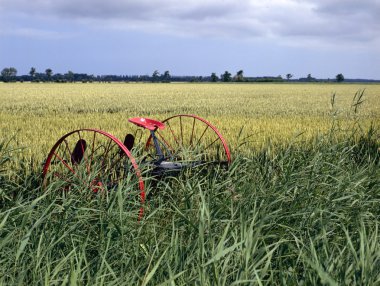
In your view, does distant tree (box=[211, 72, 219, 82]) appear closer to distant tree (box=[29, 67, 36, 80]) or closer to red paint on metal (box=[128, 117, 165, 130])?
distant tree (box=[29, 67, 36, 80])

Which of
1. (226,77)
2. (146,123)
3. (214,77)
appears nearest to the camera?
(146,123)

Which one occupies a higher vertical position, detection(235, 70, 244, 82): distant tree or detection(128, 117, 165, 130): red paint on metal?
detection(128, 117, 165, 130): red paint on metal

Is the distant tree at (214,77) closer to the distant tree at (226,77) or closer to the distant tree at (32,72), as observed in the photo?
the distant tree at (226,77)

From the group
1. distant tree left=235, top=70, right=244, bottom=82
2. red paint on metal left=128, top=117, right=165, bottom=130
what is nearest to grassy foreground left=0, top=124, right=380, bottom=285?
red paint on metal left=128, top=117, right=165, bottom=130

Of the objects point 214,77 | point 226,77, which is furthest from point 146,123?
point 214,77

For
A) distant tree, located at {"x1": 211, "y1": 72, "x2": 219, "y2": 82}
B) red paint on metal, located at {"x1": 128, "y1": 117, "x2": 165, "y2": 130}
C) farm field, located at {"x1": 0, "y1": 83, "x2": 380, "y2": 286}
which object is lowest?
distant tree, located at {"x1": 211, "y1": 72, "x2": 219, "y2": 82}

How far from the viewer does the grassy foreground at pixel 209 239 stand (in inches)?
94.8

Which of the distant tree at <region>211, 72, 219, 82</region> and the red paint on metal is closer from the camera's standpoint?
the red paint on metal

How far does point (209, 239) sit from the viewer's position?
2.69 metres

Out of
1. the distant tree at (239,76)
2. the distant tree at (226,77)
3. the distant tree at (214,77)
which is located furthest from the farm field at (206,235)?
the distant tree at (214,77)

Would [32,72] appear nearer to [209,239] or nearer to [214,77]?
[214,77]

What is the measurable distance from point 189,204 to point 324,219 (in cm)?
89

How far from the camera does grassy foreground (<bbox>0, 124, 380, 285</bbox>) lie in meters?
2.41

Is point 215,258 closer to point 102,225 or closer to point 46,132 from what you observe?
point 102,225
